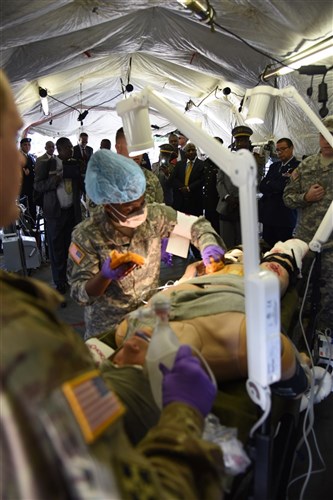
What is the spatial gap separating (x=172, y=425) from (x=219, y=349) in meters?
0.69

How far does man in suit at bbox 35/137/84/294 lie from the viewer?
402cm

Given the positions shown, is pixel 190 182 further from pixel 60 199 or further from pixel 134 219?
pixel 134 219

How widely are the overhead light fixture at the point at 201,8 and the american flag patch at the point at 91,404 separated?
8.68ft

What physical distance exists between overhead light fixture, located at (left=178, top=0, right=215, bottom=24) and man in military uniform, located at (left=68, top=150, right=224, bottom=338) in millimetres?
1429

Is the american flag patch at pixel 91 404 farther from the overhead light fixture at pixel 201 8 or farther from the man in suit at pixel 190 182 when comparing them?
the man in suit at pixel 190 182

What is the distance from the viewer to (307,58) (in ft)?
9.41

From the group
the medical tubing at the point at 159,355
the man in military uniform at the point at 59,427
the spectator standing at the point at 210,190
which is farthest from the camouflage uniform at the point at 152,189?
the man in military uniform at the point at 59,427

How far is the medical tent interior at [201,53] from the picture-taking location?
247 cm

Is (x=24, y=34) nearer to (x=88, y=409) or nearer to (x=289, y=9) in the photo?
(x=289, y=9)

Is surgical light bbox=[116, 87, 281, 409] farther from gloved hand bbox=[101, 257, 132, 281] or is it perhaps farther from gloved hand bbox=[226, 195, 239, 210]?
gloved hand bbox=[226, 195, 239, 210]

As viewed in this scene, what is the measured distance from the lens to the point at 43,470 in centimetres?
43

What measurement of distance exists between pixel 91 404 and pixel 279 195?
3619 millimetres

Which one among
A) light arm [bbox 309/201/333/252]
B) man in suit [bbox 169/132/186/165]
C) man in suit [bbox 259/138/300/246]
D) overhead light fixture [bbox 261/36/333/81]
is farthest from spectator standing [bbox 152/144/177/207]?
light arm [bbox 309/201/333/252]

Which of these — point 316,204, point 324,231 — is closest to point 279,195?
point 316,204
